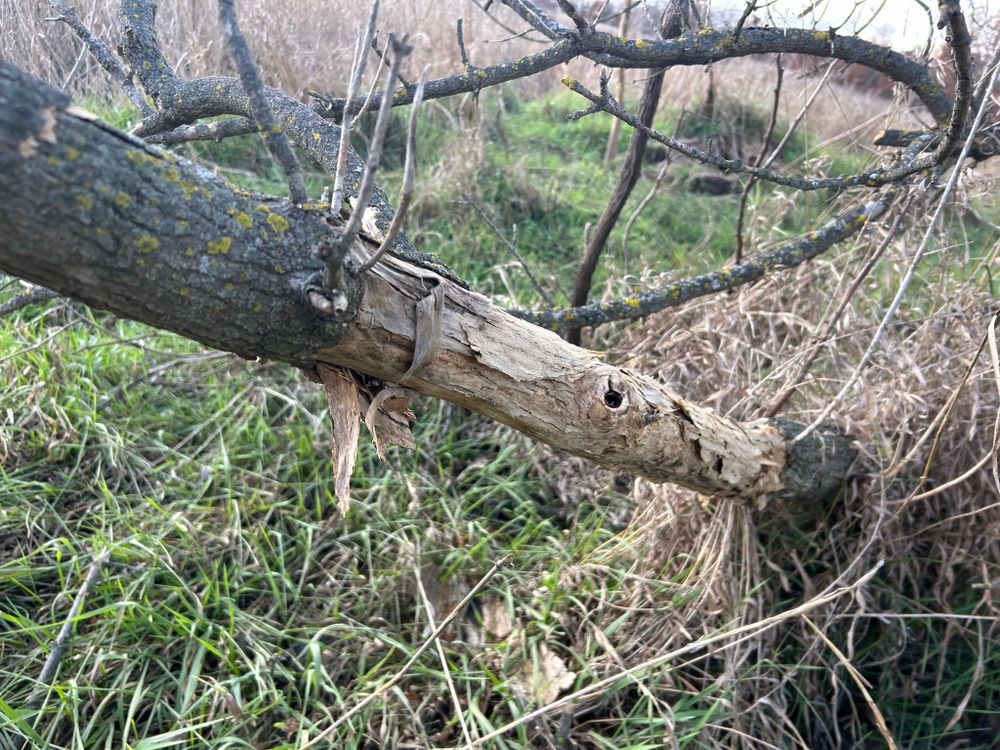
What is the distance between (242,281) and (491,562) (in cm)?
179

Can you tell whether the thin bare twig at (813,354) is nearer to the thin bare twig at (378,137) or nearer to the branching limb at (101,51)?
the thin bare twig at (378,137)

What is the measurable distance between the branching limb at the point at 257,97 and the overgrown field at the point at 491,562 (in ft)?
4.89

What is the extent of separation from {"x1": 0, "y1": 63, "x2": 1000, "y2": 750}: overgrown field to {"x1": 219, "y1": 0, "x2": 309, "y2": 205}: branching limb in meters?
1.49

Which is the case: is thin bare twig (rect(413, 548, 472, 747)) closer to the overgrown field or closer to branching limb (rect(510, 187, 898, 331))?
the overgrown field

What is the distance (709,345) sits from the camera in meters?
2.78

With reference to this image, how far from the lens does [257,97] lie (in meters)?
0.95

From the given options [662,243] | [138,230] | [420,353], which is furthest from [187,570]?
[662,243]

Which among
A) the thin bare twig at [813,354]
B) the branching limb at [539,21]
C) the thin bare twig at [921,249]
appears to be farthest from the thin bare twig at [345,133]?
the thin bare twig at [813,354]

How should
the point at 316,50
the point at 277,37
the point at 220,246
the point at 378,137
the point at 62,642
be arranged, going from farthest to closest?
the point at 316,50 → the point at 277,37 → the point at 62,642 → the point at 220,246 → the point at 378,137

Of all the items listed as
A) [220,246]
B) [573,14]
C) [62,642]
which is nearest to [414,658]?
[220,246]

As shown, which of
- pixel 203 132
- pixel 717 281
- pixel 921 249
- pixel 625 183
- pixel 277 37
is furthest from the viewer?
pixel 277 37

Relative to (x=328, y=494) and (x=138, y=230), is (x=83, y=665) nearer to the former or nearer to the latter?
(x=328, y=494)

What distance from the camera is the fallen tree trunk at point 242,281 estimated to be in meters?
0.84

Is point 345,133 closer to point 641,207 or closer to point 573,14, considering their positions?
point 573,14
